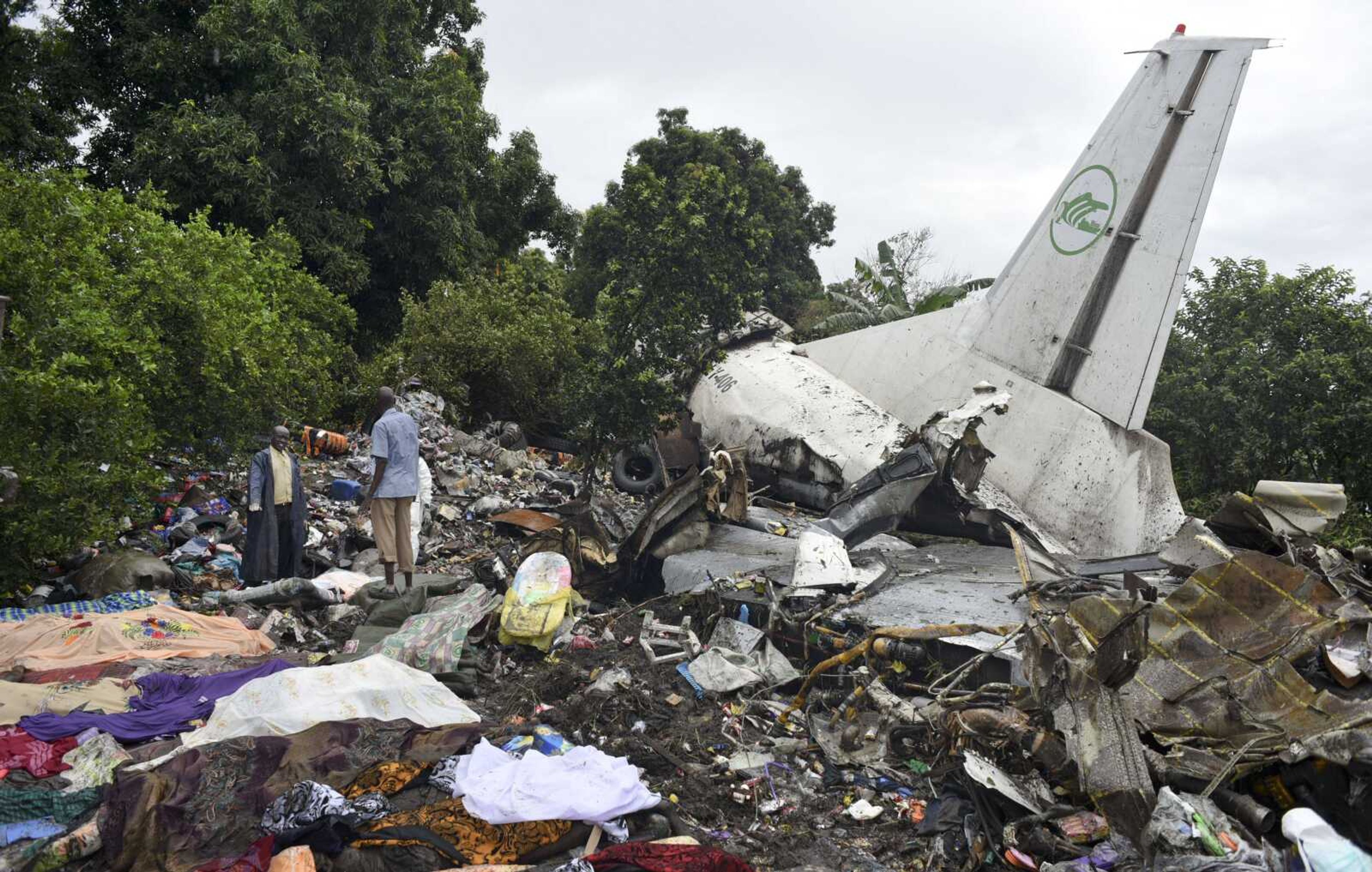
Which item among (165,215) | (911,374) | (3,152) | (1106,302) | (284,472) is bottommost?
(284,472)

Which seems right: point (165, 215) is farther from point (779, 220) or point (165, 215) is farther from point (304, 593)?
point (779, 220)

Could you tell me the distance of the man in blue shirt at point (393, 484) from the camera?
7375 mm

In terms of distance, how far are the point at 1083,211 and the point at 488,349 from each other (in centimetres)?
1016

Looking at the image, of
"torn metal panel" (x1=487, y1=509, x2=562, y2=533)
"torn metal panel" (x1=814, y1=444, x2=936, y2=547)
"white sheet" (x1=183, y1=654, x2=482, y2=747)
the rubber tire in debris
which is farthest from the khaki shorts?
the rubber tire in debris

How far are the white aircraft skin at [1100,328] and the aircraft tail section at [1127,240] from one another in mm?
14

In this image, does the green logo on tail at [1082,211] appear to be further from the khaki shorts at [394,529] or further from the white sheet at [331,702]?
the white sheet at [331,702]

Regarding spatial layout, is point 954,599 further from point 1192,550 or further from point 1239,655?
point 1239,655

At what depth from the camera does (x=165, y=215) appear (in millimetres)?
15336

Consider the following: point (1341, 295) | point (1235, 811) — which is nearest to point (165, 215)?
point (1235, 811)

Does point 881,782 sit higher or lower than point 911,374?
lower

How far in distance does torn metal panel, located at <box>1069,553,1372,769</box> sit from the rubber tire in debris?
8949 millimetres

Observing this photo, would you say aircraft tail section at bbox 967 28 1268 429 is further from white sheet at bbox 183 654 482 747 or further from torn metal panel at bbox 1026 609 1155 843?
white sheet at bbox 183 654 482 747

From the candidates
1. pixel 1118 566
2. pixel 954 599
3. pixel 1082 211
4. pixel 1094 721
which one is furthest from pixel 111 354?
pixel 1082 211

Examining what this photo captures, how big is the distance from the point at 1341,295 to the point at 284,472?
16.0m
